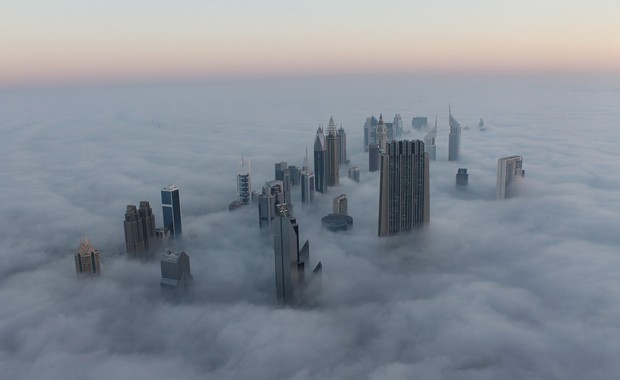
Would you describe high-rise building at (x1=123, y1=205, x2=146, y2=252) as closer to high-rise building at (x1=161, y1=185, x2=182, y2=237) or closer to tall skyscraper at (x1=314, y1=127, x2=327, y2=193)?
high-rise building at (x1=161, y1=185, x2=182, y2=237)

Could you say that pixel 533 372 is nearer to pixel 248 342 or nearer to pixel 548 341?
pixel 548 341

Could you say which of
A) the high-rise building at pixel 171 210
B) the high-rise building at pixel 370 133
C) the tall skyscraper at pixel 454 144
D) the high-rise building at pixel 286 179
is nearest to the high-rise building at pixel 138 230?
the high-rise building at pixel 171 210

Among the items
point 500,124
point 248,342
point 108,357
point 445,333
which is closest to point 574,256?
point 445,333

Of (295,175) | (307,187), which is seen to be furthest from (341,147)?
(307,187)

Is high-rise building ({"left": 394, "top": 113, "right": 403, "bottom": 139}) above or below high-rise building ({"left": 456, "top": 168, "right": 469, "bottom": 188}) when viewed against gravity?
above

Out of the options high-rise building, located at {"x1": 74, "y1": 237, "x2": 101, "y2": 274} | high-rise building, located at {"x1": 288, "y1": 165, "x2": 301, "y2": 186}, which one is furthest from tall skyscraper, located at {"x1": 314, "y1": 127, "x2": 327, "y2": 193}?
high-rise building, located at {"x1": 74, "y1": 237, "x2": 101, "y2": 274}

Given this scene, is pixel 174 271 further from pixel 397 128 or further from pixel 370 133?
pixel 397 128

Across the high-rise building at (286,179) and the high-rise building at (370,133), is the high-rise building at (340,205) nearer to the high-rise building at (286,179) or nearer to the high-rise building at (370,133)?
the high-rise building at (286,179)
